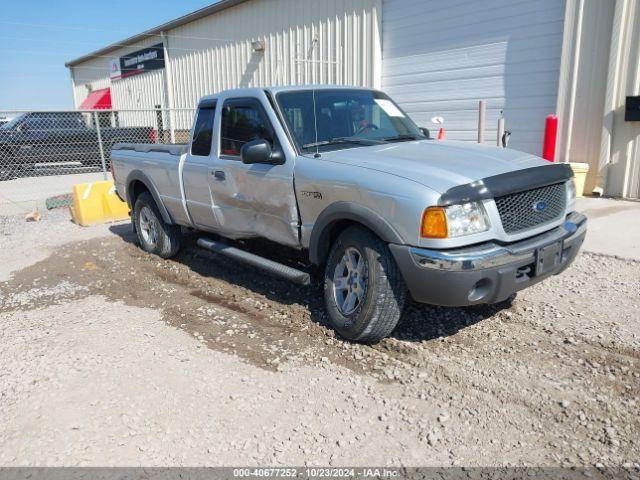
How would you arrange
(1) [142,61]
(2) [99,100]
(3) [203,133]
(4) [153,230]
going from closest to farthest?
(3) [203,133], (4) [153,230], (1) [142,61], (2) [99,100]

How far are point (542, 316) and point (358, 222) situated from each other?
1.82 meters

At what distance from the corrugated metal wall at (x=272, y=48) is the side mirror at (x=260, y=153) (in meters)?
9.34

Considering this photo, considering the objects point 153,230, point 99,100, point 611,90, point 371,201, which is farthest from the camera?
point 99,100

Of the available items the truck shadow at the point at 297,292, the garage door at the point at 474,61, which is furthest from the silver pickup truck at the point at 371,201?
the garage door at the point at 474,61

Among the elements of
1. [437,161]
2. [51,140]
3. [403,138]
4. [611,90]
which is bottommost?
[51,140]

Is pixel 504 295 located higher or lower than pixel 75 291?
higher

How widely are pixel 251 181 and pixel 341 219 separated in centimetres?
118

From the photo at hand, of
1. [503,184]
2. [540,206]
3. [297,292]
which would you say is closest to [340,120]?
[297,292]

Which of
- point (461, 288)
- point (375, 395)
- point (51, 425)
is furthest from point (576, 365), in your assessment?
point (51, 425)

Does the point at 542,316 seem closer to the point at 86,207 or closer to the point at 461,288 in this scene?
the point at 461,288

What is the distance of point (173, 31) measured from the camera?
21828 mm

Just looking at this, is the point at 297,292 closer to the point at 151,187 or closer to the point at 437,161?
the point at 437,161

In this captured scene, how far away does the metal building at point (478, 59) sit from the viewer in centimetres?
877

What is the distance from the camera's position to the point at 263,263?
4809 millimetres
